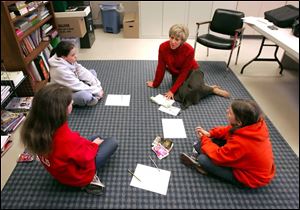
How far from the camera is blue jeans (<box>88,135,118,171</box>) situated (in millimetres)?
1566

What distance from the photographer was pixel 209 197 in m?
1.50

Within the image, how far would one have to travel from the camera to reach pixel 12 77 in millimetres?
2129

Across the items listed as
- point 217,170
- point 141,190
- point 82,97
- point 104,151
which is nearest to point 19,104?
point 82,97

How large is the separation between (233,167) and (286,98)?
1449 mm

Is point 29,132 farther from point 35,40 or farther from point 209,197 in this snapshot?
point 35,40

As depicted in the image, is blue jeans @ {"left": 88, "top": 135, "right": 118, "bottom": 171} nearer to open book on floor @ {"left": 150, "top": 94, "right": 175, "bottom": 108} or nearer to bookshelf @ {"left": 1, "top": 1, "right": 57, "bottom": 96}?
open book on floor @ {"left": 150, "top": 94, "right": 175, "bottom": 108}

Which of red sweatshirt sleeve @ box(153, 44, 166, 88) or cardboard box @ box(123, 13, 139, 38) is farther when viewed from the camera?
cardboard box @ box(123, 13, 139, 38)

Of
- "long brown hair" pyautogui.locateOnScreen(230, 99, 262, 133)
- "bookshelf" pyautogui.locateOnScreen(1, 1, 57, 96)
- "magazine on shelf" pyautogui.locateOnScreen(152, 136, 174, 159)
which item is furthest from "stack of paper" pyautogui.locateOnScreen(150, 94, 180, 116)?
→ "bookshelf" pyautogui.locateOnScreen(1, 1, 57, 96)

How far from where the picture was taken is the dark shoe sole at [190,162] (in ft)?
5.40

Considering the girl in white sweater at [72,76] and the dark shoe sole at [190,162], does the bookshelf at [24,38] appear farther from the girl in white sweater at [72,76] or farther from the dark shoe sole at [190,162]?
the dark shoe sole at [190,162]

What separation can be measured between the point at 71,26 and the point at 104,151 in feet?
7.84

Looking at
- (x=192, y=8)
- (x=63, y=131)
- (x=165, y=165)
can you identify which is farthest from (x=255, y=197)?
(x=192, y=8)

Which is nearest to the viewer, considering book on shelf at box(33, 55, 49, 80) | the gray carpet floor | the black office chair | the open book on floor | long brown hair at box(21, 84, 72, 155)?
long brown hair at box(21, 84, 72, 155)

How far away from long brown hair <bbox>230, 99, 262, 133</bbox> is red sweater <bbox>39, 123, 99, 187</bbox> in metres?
0.96
